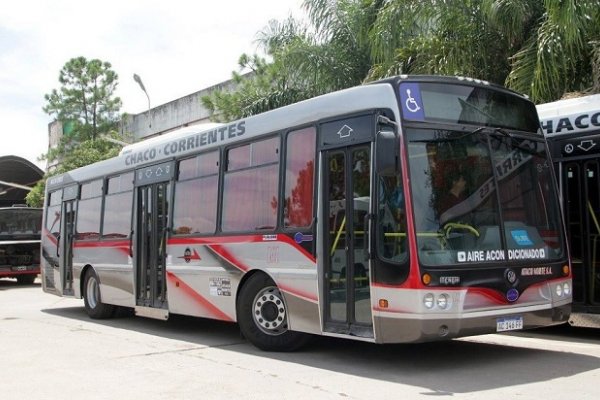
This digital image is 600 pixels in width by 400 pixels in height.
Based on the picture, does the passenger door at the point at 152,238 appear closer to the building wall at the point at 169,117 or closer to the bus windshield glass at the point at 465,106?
the bus windshield glass at the point at 465,106

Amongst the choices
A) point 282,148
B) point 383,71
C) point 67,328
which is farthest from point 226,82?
point 282,148

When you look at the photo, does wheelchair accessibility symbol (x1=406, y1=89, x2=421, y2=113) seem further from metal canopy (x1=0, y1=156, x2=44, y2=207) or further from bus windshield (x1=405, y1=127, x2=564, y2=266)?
metal canopy (x1=0, y1=156, x2=44, y2=207)

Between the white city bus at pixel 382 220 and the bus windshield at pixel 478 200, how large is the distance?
14 mm

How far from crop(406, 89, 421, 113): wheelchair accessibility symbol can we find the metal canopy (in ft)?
150

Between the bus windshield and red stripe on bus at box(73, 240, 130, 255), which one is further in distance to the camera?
red stripe on bus at box(73, 240, 130, 255)

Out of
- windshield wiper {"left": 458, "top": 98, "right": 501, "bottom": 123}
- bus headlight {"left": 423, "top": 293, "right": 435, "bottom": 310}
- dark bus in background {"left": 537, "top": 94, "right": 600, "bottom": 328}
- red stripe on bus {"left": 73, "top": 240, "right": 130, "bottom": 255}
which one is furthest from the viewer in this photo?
red stripe on bus {"left": 73, "top": 240, "right": 130, "bottom": 255}

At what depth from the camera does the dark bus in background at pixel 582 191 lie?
29.7 ft

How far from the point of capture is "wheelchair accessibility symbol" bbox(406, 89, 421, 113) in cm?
704

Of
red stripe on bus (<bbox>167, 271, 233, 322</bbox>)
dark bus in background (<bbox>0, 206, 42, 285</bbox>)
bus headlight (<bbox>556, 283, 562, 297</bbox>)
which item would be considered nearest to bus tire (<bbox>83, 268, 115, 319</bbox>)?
red stripe on bus (<bbox>167, 271, 233, 322</bbox>)

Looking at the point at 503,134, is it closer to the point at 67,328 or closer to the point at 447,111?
the point at 447,111

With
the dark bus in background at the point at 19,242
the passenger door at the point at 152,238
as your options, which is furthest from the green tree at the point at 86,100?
the passenger door at the point at 152,238

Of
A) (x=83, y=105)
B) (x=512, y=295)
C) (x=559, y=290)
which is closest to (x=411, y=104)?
(x=512, y=295)

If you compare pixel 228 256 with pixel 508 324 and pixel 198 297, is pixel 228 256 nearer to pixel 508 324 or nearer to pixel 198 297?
pixel 198 297

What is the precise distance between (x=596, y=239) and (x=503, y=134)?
2.63 metres
